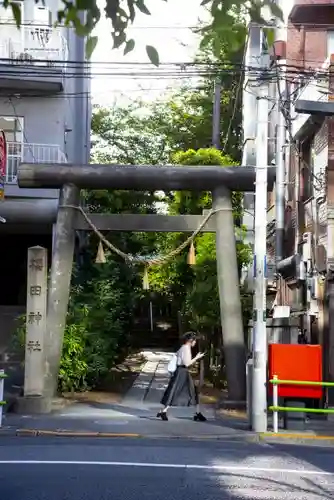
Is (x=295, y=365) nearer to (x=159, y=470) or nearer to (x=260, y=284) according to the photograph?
(x=260, y=284)

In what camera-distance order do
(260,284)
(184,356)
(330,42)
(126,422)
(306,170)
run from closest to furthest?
1. (260,284)
2. (126,422)
3. (184,356)
4. (330,42)
5. (306,170)

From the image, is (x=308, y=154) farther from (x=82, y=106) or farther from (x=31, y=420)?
(x=82, y=106)

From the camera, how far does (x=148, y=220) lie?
1691 cm

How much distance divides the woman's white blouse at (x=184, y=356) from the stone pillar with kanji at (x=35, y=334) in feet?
10.2

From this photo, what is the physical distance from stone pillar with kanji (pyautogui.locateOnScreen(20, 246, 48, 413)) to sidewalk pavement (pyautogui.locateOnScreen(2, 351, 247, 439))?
51 cm

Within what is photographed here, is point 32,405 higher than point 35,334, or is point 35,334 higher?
point 35,334

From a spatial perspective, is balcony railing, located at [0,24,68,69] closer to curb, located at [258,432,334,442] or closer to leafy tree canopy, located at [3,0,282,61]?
curb, located at [258,432,334,442]

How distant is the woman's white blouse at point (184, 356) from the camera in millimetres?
14820

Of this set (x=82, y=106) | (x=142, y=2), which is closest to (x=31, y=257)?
(x=142, y=2)

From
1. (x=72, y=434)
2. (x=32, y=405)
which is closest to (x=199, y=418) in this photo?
(x=72, y=434)

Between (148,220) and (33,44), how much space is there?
891 centimetres

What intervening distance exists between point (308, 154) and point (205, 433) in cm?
1005

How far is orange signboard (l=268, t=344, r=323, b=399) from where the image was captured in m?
13.9

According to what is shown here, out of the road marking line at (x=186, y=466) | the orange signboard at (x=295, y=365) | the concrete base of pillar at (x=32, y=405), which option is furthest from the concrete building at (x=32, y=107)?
the road marking line at (x=186, y=466)
